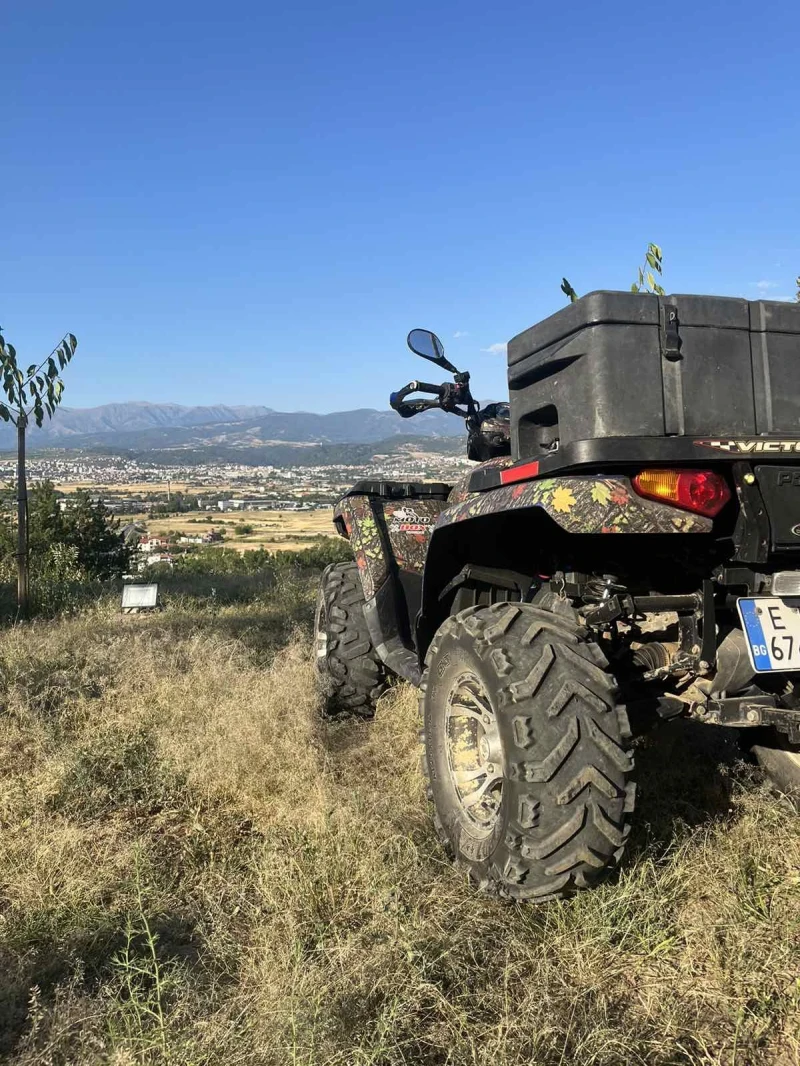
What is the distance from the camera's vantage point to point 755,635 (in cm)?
220

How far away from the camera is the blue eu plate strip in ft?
7.16

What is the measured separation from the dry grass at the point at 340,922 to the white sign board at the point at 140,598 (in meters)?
3.81

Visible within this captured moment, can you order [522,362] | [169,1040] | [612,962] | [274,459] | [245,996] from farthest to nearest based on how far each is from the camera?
[274,459] → [522,362] → [612,962] → [245,996] → [169,1040]

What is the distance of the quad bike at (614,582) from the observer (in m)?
2.07

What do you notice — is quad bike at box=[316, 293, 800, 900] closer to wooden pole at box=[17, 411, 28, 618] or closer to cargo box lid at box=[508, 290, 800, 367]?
cargo box lid at box=[508, 290, 800, 367]

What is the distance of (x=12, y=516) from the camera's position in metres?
14.6

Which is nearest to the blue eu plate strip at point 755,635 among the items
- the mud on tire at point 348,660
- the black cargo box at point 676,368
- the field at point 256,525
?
the black cargo box at point 676,368

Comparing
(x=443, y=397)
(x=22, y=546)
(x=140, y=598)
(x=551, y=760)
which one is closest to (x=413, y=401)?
(x=443, y=397)

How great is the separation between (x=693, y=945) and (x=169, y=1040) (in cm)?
139

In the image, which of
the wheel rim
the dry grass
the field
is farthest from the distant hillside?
the wheel rim

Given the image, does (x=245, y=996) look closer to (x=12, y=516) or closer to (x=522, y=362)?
(x=522, y=362)

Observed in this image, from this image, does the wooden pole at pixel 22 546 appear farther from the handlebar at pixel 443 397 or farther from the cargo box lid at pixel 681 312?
the cargo box lid at pixel 681 312

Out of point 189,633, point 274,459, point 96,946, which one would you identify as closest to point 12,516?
point 189,633

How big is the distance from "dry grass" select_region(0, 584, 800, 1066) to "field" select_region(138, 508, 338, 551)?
89.0 ft
